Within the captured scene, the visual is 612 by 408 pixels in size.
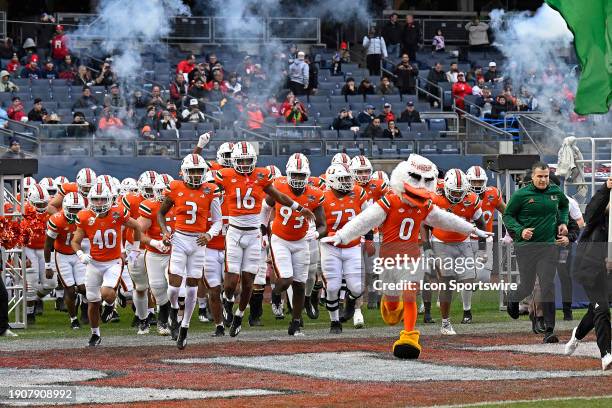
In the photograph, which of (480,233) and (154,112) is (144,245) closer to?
(480,233)

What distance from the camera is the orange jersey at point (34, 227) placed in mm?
16828

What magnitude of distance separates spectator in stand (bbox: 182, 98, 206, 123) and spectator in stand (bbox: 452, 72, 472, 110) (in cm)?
576

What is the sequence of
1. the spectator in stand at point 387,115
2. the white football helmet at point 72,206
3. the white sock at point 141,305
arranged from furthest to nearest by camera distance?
Answer: the spectator in stand at point 387,115, the white football helmet at point 72,206, the white sock at point 141,305

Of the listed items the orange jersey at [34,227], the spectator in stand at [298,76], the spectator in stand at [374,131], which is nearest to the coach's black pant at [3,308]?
the orange jersey at [34,227]

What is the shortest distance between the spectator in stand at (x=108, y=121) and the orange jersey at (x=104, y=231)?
826 centimetres

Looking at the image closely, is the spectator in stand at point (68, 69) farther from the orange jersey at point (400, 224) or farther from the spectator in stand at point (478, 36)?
the orange jersey at point (400, 224)

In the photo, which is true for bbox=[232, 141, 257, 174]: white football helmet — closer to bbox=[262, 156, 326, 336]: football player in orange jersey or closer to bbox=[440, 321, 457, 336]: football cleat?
bbox=[262, 156, 326, 336]: football player in orange jersey

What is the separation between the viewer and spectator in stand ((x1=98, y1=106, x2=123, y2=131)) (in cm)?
2397

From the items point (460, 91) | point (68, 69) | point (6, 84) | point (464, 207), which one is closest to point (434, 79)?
point (460, 91)

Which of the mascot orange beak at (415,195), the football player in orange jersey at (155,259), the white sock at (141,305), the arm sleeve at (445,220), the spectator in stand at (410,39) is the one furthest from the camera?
the spectator in stand at (410,39)

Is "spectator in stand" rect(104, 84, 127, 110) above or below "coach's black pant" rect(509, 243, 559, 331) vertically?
above

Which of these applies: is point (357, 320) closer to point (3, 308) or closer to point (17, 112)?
point (3, 308)

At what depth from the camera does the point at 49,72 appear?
25.9 meters

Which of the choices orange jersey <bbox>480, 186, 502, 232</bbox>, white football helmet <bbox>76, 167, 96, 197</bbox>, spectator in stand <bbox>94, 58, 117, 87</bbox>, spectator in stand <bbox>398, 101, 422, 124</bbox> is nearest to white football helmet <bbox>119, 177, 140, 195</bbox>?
white football helmet <bbox>76, 167, 96, 197</bbox>
